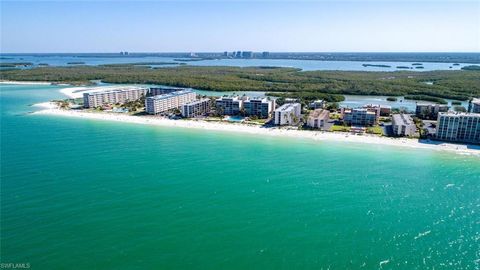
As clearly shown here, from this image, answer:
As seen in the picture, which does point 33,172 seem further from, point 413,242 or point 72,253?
point 413,242

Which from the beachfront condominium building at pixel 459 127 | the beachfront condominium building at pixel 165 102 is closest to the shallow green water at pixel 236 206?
the beachfront condominium building at pixel 459 127

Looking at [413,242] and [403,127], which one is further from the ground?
[403,127]

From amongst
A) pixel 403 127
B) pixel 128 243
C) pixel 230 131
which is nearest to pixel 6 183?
pixel 128 243

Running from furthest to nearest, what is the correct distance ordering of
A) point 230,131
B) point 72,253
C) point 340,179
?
point 230,131, point 340,179, point 72,253

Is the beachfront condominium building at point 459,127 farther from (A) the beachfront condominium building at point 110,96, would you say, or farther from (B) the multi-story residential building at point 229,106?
(A) the beachfront condominium building at point 110,96

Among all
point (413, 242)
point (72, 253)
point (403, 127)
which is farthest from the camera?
point (403, 127)

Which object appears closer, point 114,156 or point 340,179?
point 340,179
